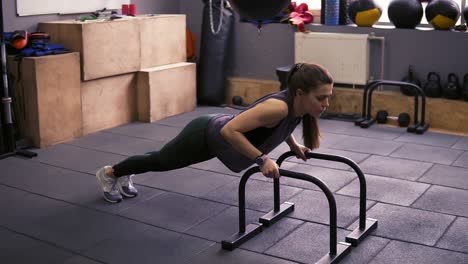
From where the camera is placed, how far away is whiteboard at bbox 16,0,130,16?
14.6ft

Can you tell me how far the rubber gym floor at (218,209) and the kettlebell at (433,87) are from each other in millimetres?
499

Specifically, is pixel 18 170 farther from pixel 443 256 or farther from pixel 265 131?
pixel 443 256

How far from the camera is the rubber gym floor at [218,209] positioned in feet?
8.59

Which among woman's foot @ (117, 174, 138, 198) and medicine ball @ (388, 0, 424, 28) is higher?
medicine ball @ (388, 0, 424, 28)

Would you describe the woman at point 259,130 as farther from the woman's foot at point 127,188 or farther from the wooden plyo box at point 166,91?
the wooden plyo box at point 166,91

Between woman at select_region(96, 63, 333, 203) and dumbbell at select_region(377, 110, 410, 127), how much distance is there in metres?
2.32

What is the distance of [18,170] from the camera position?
149 inches

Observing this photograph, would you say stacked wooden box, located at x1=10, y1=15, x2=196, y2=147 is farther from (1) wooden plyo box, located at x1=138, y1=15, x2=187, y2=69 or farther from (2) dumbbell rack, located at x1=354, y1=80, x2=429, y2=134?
(2) dumbbell rack, located at x1=354, y1=80, x2=429, y2=134

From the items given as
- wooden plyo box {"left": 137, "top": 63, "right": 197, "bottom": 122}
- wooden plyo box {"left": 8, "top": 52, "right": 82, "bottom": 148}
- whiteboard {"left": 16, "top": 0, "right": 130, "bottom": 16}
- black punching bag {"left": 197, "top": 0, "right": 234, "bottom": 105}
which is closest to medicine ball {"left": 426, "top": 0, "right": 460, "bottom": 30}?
black punching bag {"left": 197, "top": 0, "right": 234, "bottom": 105}

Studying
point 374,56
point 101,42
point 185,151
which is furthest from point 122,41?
point 185,151

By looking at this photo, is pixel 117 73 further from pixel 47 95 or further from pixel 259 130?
pixel 259 130

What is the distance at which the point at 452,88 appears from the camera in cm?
466

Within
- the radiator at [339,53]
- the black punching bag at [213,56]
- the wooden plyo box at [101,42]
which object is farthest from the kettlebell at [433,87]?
the wooden plyo box at [101,42]

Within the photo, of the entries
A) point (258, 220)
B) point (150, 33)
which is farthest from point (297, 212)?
point (150, 33)
